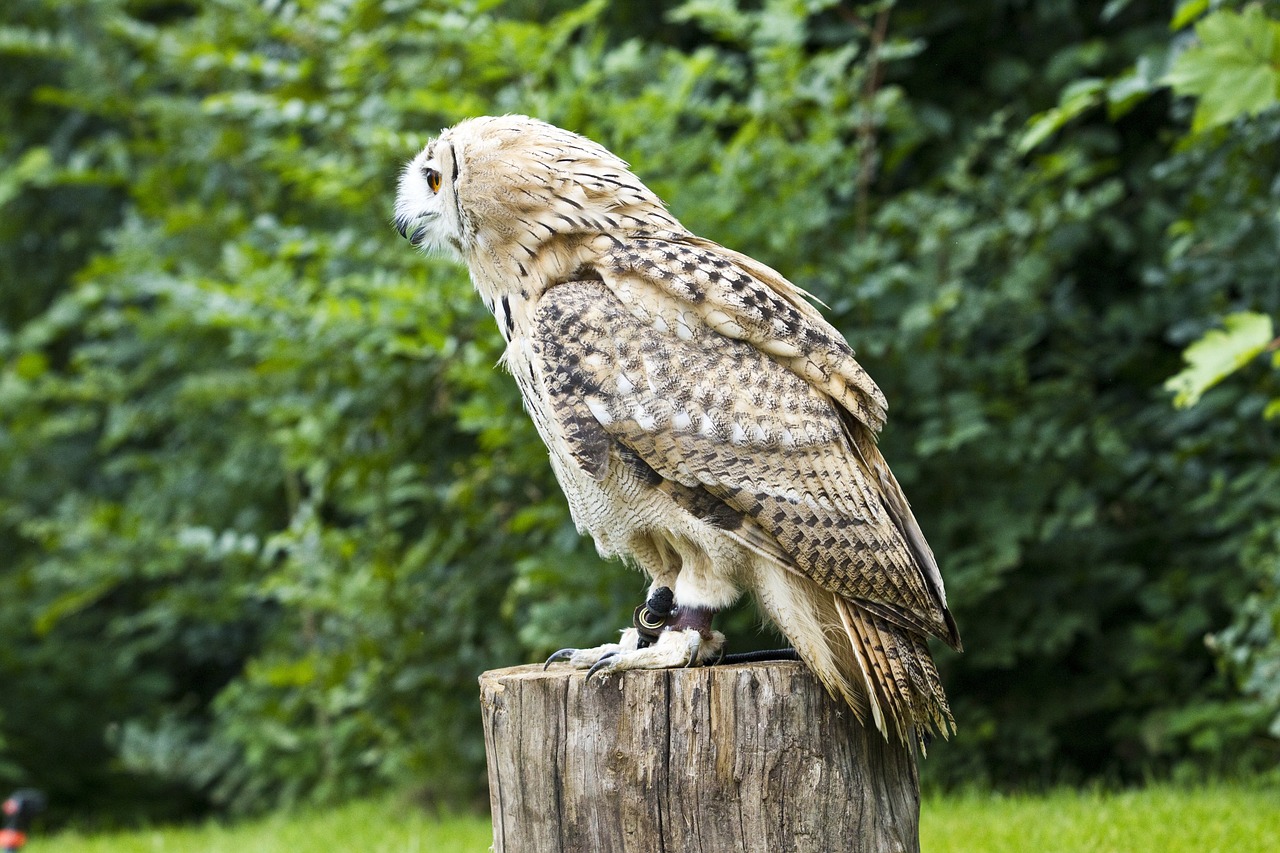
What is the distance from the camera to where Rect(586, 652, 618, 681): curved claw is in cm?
236

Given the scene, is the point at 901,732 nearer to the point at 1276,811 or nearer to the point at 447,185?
the point at 447,185

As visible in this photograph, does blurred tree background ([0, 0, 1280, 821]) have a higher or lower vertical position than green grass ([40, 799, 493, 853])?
higher

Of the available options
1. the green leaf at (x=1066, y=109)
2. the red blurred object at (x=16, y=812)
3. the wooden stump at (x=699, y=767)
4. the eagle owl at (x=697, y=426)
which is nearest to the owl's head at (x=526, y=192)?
the eagle owl at (x=697, y=426)

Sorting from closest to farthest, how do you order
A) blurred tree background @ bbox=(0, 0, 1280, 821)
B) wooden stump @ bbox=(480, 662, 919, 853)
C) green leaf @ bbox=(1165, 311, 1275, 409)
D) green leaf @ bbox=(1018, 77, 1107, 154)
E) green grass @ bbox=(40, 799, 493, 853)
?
wooden stump @ bbox=(480, 662, 919, 853) < green leaf @ bbox=(1165, 311, 1275, 409) < green leaf @ bbox=(1018, 77, 1107, 154) < blurred tree background @ bbox=(0, 0, 1280, 821) < green grass @ bbox=(40, 799, 493, 853)

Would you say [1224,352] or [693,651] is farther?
[1224,352]

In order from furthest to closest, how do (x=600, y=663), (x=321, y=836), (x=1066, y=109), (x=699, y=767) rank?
1. (x=321, y=836)
2. (x=1066, y=109)
3. (x=600, y=663)
4. (x=699, y=767)

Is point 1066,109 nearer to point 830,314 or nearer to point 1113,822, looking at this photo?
point 830,314

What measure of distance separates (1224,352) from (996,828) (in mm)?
1651

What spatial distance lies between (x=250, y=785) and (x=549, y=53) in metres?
3.92

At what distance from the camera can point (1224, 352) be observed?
9.42ft

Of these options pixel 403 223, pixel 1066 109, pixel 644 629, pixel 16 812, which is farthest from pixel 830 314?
pixel 16 812

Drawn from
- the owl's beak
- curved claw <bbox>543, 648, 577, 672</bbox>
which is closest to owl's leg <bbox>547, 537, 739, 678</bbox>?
curved claw <bbox>543, 648, 577, 672</bbox>

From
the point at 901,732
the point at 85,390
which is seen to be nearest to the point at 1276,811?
the point at 901,732

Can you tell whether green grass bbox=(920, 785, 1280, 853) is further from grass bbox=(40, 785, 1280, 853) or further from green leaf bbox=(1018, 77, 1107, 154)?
green leaf bbox=(1018, 77, 1107, 154)
